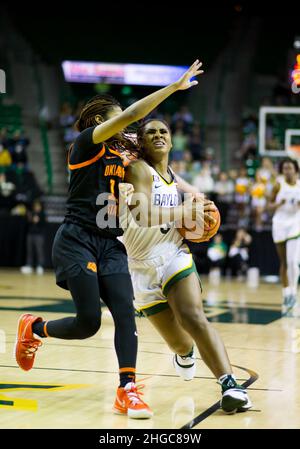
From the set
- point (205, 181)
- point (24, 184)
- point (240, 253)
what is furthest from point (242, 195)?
point (24, 184)

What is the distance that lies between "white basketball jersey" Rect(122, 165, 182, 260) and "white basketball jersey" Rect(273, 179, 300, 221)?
6607 millimetres

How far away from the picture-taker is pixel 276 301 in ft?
41.0

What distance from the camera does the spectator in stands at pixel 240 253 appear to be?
1758 cm

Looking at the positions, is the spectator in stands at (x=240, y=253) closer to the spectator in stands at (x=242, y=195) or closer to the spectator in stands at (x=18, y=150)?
the spectator in stands at (x=242, y=195)

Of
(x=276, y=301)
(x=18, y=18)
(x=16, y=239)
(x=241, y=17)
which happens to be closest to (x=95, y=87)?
(x=18, y=18)

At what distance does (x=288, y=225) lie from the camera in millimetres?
11820

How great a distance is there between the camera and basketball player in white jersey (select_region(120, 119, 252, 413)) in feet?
16.3

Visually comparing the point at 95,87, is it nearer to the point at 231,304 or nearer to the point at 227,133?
the point at 227,133

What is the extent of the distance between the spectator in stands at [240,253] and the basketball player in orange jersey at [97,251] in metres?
12.7

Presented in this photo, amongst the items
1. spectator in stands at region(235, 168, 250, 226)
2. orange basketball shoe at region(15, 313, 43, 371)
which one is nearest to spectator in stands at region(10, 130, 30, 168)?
spectator in stands at region(235, 168, 250, 226)

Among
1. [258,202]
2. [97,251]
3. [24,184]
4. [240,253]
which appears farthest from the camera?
[24,184]

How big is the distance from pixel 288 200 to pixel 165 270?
22.8 feet

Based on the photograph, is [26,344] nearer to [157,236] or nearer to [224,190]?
[157,236]

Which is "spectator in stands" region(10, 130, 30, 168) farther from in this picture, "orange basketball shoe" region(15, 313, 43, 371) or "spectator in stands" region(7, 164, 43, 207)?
"orange basketball shoe" region(15, 313, 43, 371)
